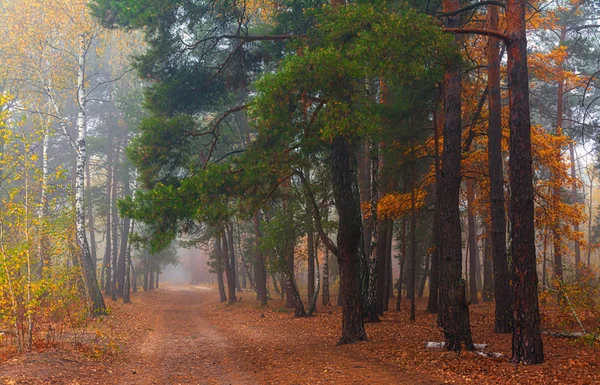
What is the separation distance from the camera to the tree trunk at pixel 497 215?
39.8 feet

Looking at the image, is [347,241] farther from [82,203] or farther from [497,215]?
[82,203]

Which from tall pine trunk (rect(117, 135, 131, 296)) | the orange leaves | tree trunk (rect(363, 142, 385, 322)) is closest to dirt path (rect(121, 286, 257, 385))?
tree trunk (rect(363, 142, 385, 322))

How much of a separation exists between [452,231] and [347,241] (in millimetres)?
2454

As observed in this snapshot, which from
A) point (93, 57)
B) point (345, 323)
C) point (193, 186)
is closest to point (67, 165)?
point (93, 57)

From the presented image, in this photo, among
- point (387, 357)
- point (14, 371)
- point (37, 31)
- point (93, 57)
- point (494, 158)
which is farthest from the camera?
point (93, 57)

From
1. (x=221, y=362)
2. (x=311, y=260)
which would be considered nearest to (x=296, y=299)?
(x=311, y=260)

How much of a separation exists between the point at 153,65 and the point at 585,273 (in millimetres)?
13074

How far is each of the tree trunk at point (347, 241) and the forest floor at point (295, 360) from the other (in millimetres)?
555

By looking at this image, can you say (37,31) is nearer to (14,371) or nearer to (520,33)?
(14,371)

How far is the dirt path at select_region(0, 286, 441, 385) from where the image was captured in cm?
819

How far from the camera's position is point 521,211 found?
8.29m

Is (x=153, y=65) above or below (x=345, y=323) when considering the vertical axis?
above

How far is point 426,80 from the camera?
11.7 meters

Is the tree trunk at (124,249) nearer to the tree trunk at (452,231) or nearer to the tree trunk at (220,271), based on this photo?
the tree trunk at (220,271)
